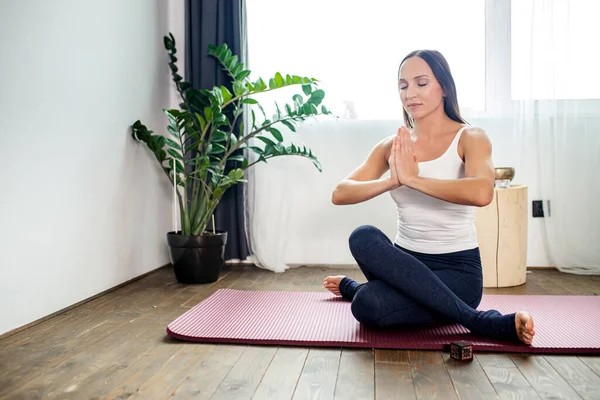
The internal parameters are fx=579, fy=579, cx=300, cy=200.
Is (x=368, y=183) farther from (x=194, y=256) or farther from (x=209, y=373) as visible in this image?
(x=194, y=256)

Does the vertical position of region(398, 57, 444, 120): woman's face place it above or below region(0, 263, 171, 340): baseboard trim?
above

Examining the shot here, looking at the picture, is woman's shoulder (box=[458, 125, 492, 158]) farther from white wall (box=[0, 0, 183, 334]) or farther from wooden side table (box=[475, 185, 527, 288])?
white wall (box=[0, 0, 183, 334])

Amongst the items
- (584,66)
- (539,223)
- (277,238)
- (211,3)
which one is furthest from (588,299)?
(211,3)

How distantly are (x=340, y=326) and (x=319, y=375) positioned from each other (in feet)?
1.44

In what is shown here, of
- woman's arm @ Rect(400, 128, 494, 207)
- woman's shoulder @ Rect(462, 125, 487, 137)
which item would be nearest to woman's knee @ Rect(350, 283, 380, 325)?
woman's arm @ Rect(400, 128, 494, 207)

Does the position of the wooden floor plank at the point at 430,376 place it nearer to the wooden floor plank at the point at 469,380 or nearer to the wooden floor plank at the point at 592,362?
the wooden floor plank at the point at 469,380

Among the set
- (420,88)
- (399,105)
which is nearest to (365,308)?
(420,88)

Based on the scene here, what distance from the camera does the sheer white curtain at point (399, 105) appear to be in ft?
10.4

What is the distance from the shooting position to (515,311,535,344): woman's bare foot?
1.64m

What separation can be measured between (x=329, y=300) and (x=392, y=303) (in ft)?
1.96

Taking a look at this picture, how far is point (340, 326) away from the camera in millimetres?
1934

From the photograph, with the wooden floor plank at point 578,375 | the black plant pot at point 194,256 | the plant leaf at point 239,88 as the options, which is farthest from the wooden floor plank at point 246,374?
the plant leaf at point 239,88

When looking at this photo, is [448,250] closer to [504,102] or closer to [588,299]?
[588,299]

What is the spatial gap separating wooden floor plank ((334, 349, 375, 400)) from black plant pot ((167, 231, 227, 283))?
1304 mm
